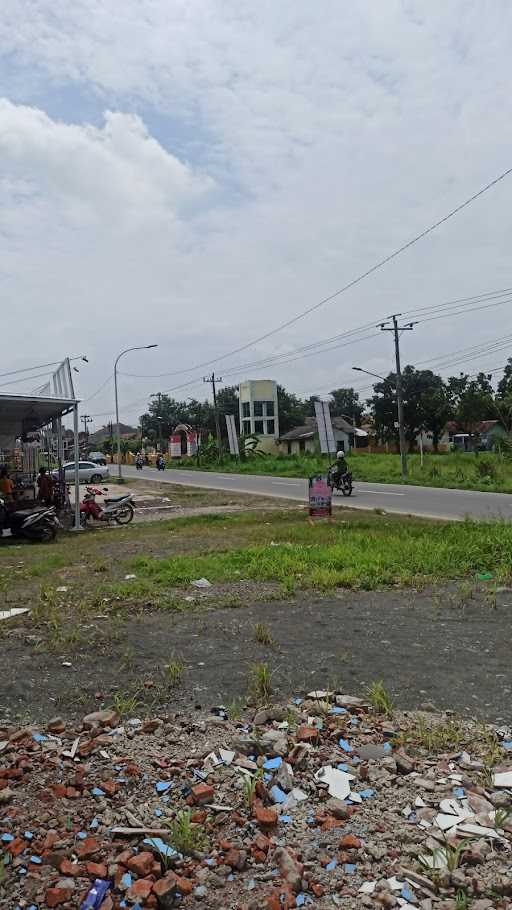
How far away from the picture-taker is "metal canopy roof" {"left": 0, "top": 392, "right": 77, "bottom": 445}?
49.6 feet

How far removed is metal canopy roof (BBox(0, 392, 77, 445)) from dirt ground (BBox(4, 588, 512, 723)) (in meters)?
9.12

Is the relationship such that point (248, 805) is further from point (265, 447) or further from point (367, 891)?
point (265, 447)

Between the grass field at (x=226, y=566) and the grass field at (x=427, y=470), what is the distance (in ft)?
44.5

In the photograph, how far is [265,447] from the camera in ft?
233

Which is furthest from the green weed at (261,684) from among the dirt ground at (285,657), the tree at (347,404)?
the tree at (347,404)

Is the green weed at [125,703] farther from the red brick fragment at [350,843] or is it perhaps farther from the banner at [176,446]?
the banner at [176,446]

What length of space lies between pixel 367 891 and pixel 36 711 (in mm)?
2507

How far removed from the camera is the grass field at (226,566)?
741cm

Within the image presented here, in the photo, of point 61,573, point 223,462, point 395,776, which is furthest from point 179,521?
point 223,462

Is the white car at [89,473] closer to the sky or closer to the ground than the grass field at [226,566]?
closer to the sky

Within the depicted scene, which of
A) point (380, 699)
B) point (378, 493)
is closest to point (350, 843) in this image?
point (380, 699)

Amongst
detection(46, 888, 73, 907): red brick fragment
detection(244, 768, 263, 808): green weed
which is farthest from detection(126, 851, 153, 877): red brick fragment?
detection(244, 768, 263, 808): green weed

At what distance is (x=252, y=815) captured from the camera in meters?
3.15

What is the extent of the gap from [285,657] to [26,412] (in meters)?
14.7
